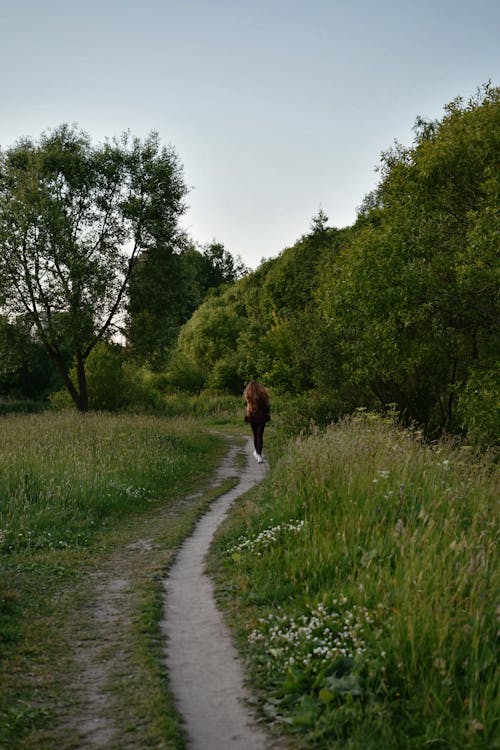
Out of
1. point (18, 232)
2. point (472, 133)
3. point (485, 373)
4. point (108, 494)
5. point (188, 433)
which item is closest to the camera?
point (108, 494)

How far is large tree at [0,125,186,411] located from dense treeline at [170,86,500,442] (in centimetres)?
960

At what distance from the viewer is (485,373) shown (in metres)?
15.2

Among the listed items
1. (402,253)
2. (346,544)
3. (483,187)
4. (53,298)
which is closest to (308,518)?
(346,544)

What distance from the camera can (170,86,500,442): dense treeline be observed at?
1538 centimetres

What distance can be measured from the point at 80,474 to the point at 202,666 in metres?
7.56

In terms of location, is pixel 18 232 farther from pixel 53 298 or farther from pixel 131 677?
pixel 131 677

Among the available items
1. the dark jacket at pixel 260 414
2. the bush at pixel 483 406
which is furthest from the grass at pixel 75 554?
the bush at pixel 483 406

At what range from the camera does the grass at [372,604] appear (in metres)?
4.50

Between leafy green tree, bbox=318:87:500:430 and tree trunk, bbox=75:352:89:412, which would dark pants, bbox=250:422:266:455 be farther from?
tree trunk, bbox=75:352:89:412

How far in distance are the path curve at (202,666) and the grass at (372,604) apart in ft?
0.68

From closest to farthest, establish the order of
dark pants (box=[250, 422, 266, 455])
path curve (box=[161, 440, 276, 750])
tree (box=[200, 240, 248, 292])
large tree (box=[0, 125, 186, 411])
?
path curve (box=[161, 440, 276, 750]), dark pants (box=[250, 422, 266, 455]), large tree (box=[0, 125, 186, 411]), tree (box=[200, 240, 248, 292])

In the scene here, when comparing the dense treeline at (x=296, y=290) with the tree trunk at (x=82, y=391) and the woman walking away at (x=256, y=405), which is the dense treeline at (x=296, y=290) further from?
the woman walking away at (x=256, y=405)

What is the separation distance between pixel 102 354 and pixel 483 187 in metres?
21.0

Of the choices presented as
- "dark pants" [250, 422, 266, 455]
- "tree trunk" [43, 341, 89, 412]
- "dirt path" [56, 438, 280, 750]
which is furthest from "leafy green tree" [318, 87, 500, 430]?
"tree trunk" [43, 341, 89, 412]
